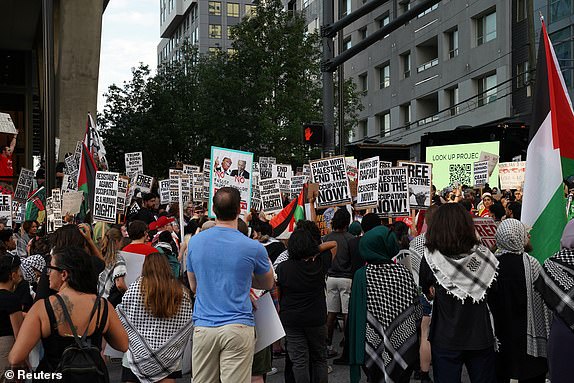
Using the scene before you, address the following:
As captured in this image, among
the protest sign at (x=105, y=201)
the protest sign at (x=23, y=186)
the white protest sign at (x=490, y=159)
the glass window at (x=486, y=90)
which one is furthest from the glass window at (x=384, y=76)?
the protest sign at (x=105, y=201)

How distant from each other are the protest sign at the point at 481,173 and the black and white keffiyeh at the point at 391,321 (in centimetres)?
1269

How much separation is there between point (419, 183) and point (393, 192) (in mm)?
858

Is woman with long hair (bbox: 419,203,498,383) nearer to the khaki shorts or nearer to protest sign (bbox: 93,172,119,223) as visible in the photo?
the khaki shorts

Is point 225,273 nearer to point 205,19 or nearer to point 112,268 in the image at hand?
point 112,268

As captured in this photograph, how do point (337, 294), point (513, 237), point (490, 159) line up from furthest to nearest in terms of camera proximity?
1. point (490, 159)
2. point (337, 294)
3. point (513, 237)

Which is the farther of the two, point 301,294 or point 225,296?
point 301,294

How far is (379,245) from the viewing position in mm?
7332

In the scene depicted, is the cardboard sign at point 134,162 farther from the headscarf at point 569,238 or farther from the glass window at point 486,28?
the glass window at point 486,28

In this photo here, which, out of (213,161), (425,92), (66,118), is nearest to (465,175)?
(66,118)

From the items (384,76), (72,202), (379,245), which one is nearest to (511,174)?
(72,202)

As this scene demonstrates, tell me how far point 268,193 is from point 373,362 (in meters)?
8.35

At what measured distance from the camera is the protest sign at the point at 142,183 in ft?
61.3

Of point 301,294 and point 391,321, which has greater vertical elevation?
point 301,294

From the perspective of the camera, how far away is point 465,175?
85.1 feet
